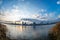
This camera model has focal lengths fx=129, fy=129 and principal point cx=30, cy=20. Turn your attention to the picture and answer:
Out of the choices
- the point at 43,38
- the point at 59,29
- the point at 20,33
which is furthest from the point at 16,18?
the point at 59,29

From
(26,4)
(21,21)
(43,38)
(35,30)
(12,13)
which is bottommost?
(43,38)

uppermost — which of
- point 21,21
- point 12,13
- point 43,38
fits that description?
point 12,13

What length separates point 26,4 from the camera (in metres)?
2.11

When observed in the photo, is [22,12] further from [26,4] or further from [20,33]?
[20,33]

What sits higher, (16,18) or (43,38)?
(16,18)

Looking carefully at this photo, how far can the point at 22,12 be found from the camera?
212 centimetres

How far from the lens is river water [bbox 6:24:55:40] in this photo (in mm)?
2096

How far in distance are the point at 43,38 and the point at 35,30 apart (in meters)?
0.18

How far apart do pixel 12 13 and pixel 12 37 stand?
0.39 m

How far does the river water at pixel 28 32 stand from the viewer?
2096 mm

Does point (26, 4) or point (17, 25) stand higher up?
point (26, 4)

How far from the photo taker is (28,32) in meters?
2.11

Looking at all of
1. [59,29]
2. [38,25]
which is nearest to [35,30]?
[38,25]

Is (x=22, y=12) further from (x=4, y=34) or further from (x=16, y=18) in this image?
(x=4, y=34)
